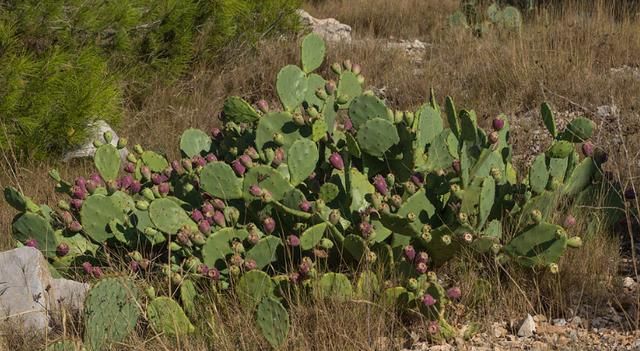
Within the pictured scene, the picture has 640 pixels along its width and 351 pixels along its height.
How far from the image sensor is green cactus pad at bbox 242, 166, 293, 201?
2682 mm

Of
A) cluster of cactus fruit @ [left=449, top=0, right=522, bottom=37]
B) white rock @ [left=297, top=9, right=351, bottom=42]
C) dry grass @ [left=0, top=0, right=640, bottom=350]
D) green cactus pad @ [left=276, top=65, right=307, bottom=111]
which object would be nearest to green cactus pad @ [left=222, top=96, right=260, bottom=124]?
green cactus pad @ [left=276, top=65, right=307, bottom=111]

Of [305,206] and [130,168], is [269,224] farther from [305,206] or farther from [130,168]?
[130,168]

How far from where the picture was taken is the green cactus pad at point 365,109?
291 cm

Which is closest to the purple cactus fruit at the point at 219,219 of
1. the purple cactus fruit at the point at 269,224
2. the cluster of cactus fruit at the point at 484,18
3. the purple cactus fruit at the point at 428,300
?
the purple cactus fruit at the point at 269,224

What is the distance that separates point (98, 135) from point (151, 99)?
834 mm

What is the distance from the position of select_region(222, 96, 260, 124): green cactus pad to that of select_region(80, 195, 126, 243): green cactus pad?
554mm

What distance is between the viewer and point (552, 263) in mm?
2539

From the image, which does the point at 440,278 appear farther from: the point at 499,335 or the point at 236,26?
the point at 236,26

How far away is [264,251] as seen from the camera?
264 cm

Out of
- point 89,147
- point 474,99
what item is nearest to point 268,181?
point 89,147

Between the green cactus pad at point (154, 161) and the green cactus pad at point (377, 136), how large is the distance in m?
0.87

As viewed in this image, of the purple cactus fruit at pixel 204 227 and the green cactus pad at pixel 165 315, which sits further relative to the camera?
the purple cactus fruit at pixel 204 227

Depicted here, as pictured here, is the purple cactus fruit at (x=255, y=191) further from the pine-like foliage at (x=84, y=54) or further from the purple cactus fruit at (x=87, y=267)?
the pine-like foliage at (x=84, y=54)

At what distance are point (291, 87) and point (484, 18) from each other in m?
4.70
